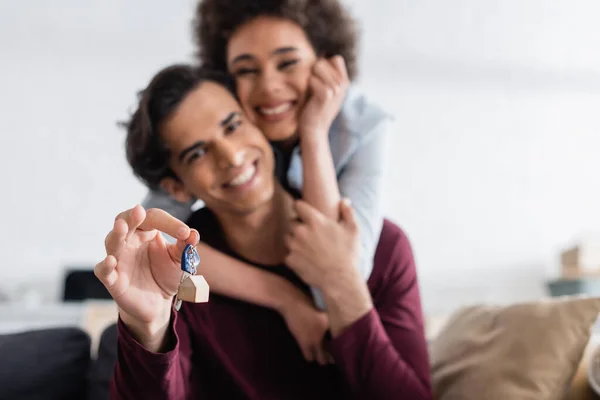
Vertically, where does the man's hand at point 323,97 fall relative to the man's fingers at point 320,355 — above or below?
above

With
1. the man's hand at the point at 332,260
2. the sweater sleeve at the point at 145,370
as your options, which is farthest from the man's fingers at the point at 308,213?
the sweater sleeve at the point at 145,370

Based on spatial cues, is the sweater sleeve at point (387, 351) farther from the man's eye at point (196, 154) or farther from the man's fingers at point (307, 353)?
the man's eye at point (196, 154)

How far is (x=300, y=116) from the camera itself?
82 cm

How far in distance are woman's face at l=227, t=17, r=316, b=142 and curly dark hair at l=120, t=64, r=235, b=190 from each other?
0.08 m

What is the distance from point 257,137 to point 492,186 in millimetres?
1377

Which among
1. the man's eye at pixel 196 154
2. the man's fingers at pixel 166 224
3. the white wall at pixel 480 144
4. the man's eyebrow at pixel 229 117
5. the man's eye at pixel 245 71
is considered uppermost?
the man's eye at pixel 245 71

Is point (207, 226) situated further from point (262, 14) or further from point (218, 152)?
point (262, 14)

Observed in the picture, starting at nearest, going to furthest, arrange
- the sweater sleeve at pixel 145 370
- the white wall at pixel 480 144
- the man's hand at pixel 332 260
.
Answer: the sweater sleeve at pixel 145 370 < the man's hand at pixel 332 260 < the white wall at pixel 480 144

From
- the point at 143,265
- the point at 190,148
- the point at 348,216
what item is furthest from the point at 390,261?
the point at 143,265

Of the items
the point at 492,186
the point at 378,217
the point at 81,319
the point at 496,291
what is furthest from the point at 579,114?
the point at 81,319

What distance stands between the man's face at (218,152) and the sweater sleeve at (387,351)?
194 mm

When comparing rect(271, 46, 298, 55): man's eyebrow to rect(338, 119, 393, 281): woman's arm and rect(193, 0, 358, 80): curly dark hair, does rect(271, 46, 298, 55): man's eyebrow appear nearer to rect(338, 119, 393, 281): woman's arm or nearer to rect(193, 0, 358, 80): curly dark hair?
rect(193, 0, 358, 80): curly dark hair

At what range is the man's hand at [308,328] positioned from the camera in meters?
0.79

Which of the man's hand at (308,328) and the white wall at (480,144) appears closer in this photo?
the man's hand at (308,328)
